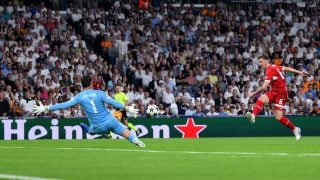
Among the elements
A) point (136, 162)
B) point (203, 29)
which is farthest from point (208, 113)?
point (136, 162)

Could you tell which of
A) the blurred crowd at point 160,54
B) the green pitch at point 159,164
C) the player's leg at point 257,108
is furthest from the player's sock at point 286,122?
the blurred crowd at point 160,54

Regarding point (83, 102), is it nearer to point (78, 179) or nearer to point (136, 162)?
point (136, 162)

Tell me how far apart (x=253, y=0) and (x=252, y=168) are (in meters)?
28.6

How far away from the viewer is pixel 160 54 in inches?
1467

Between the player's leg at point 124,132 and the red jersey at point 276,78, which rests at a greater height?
the red jersey at point 276,78

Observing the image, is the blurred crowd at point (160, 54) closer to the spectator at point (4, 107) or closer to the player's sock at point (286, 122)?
the spectator at point (4, 107)

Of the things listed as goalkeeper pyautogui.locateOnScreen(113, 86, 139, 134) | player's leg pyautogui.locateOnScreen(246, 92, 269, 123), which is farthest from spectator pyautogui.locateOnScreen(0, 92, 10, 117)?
player's leg pyautogui.locateOnScreen(246, 92, 269, 123)

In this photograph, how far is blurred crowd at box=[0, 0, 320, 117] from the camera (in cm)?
3416

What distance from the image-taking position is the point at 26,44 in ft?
115

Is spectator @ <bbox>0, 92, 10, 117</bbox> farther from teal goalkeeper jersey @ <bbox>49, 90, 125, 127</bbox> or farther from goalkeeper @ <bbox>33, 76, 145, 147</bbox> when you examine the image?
teal goalkeeper jersey @ <bbox>49, 90, 125, 127</bbox>

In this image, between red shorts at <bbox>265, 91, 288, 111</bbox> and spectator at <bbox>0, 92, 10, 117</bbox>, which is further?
spectator at <bbox>0, 92, 10, 117</bbox>

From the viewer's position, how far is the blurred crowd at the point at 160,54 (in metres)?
34.2

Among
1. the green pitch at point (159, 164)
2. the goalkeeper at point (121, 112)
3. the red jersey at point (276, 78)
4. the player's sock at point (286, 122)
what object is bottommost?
the green pitch at point (159, 164)

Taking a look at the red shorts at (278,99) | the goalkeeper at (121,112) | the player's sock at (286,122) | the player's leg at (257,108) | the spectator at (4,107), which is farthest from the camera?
the spectator at (4,107)
